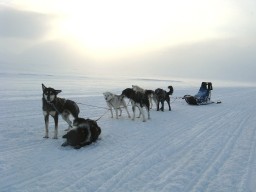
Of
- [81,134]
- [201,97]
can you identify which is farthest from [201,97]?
[81,134]

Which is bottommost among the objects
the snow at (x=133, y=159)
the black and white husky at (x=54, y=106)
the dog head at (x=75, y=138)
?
the snow at (x=133, y=159)

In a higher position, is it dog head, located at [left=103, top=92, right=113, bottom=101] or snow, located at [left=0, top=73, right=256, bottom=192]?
dog head, located at [left=103, top=92, right=113, bottom=101]

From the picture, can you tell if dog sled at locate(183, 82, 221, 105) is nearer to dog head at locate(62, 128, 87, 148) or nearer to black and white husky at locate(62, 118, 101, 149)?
black and white husky at locate(62, 118, 101, 149)

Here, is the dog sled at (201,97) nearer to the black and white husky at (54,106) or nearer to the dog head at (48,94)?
the black and white husky at (54,106)

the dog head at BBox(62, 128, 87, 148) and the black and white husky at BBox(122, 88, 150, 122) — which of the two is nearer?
the dog head at BBox(62, 128, 87, 148)

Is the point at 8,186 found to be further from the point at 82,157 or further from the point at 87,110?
the point at 87,110

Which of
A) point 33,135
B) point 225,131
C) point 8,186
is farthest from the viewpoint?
point 225,131

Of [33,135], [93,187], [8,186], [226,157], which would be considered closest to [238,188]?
[226,157]

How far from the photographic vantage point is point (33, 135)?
813 centimetres

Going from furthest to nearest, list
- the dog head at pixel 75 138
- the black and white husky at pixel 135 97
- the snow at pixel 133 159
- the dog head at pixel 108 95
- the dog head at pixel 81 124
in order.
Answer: the dog head at pixel 108 95 → the black and white husky at pixel 135 97 → the dog head at pixel 81 124 → the dog head at pixel 75 138 → the snow at pixel 133 159

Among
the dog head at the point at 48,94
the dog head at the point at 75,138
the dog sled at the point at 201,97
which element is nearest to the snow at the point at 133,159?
the dog head at the point at 75,138

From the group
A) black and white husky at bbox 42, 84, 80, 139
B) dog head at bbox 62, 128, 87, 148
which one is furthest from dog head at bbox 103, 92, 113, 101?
dog head at bbox 62, 128, 87, 148

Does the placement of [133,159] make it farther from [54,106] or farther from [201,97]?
[201,97]

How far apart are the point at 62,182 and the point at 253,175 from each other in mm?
3161
